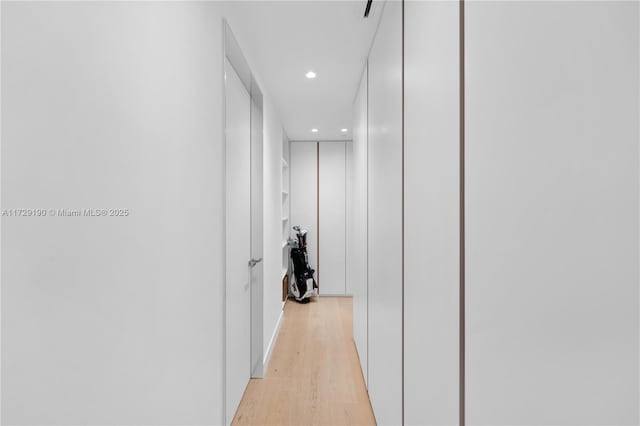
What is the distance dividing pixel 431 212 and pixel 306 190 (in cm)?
436

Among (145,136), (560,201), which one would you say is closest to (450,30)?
(560,201)

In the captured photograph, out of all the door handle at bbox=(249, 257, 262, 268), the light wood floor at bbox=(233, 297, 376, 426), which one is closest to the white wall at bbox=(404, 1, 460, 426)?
the light wood floor at bbox=(233, 297, 376, 426)

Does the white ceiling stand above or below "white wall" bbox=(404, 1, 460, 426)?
above

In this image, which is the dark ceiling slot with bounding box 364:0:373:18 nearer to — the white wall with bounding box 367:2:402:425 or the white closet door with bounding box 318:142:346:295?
the white wall with bounding box 367:2:402:425

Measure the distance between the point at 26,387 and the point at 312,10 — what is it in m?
1.98

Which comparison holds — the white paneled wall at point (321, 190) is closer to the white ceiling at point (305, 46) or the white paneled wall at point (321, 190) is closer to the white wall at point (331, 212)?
the white wall at point (331, 212)

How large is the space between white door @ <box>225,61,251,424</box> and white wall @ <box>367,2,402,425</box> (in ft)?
3.01

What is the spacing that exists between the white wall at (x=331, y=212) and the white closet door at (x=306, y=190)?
85 millimetres

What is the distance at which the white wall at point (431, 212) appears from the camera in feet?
2.85

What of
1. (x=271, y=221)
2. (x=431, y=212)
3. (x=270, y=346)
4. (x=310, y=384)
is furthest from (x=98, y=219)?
(x=270, y=346)

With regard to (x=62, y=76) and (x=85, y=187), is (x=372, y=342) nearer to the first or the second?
(x=85, y=187)

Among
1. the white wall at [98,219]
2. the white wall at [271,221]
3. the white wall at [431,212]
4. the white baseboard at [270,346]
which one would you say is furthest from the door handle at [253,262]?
the white wall at [431,212]

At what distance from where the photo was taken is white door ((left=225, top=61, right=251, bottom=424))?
1967 millimetres

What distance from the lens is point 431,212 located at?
3.40 ft
